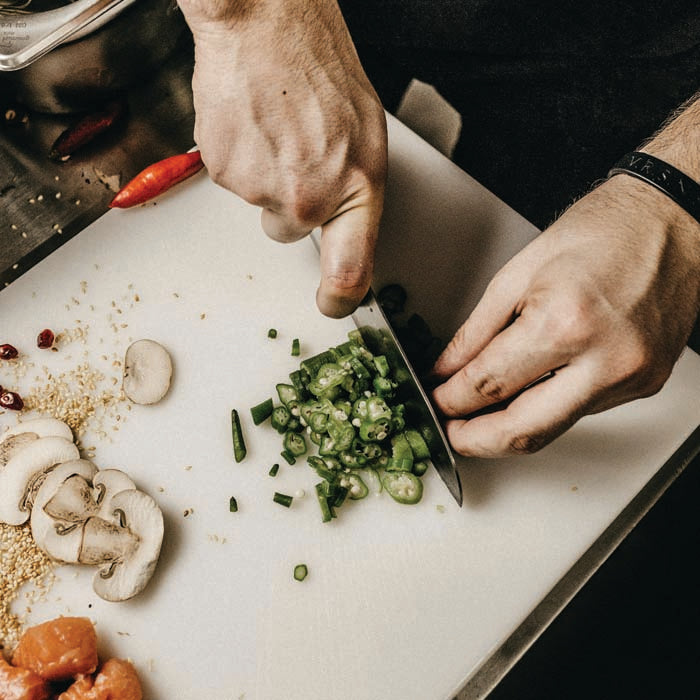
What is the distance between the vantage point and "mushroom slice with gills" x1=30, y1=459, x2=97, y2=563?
140 cm

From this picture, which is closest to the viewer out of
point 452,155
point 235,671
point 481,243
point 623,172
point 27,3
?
point 623,172

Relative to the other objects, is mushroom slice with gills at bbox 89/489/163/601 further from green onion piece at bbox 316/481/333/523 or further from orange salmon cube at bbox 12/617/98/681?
green onion piece at bbox 316/481/333/523

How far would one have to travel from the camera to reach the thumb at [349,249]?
1.19 meters

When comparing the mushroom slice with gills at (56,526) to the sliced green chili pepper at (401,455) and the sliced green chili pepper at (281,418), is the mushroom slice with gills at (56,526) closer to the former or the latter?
the sliced green chili pepper at (281,418)

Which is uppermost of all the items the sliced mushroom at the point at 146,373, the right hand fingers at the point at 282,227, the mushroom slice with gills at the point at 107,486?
the right hand fingers at the point at 282,227

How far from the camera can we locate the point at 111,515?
1.43 m

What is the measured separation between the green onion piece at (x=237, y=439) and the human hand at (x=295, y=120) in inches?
17.9

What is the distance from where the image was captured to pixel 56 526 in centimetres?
141

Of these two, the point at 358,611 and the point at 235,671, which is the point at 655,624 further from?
the point at 235,671

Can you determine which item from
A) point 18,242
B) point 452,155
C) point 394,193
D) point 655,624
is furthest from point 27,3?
point 655,624

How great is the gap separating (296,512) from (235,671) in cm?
34

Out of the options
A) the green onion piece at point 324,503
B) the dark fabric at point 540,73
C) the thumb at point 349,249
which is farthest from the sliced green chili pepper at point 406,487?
the dark fabric at point 540,73

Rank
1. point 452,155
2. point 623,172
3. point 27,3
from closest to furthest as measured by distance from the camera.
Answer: point 623,172
point 27,3
point 452,155

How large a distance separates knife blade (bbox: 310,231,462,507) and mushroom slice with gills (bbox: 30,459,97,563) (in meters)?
0.71
